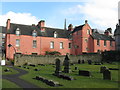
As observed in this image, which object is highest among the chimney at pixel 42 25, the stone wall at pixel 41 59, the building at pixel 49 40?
the chimney at pixel 42 25

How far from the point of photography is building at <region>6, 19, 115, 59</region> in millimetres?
45562

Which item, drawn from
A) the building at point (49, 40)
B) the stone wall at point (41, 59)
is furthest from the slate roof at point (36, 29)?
the stone wall at point (41, 59)

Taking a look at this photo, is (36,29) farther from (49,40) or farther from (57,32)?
(57,32)

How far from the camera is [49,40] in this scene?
50.3m

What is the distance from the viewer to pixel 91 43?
178 ft

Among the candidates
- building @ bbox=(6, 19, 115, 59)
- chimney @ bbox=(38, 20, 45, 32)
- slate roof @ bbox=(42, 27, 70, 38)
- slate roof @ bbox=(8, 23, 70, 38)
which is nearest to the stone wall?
building @ bbox=(6, 19, 115, 59)

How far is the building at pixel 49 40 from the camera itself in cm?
4556

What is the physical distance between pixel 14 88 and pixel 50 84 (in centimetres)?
316

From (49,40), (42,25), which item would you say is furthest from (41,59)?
(42,25)

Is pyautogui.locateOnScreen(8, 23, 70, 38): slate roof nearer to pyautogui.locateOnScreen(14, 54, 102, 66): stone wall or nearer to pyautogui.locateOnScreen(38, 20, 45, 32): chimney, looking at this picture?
pyautogui.locateOnScreen(38, 20, 45, 32): chimney

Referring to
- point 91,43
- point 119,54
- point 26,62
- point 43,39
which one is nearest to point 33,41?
point 43,39

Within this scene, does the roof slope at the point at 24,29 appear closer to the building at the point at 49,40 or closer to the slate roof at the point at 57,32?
the building at the point at 49,40

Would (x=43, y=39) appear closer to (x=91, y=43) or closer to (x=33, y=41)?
(x=33, y=41)

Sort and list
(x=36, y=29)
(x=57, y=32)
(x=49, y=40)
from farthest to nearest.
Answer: (x=57, y=32), (x=36, y=29), (x=49, y=40)
